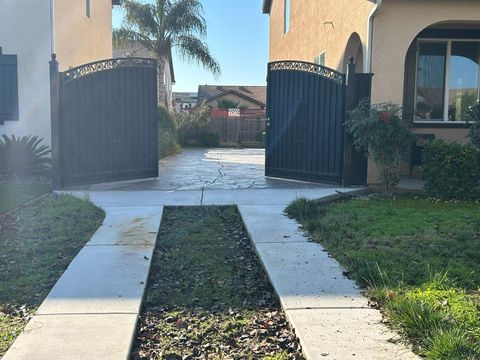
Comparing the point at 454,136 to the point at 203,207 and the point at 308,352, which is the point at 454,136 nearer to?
the point at 203,207

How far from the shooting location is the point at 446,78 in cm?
1142

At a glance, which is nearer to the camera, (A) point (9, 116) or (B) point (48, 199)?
(B) point (48, 199)

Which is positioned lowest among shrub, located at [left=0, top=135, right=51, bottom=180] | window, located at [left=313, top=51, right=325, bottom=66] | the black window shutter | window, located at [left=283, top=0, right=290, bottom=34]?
shrub, located at [left=0, top=135, right=51, bottom=180]

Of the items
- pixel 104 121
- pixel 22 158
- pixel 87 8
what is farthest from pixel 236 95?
pixel 104 121

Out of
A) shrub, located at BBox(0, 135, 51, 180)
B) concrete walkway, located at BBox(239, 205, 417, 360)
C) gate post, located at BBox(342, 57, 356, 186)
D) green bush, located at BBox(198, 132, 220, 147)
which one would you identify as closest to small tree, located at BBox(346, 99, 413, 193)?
gate post, located at BBox(342, 57, 356, 186)

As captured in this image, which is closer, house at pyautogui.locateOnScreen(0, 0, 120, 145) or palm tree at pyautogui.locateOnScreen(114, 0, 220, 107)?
house at pyautogui.locateOnScreen(0, 0, 120, 145)

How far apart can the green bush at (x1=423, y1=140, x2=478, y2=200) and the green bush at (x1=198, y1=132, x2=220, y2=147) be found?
18.7 metres

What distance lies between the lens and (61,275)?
16.2 ft

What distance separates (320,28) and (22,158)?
8.90 m

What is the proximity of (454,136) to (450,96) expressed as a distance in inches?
36.7

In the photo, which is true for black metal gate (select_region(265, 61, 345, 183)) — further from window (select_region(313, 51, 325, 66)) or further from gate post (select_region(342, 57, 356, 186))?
window (select_region(313, 51, 325, 66))

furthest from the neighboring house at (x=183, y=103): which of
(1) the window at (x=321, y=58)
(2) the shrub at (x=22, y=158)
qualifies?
(2) the shrub at (x=22, y=158)

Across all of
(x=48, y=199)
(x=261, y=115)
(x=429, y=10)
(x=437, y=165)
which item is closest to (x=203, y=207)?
(x=48, y=199)

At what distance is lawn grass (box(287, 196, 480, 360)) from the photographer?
3484mm
